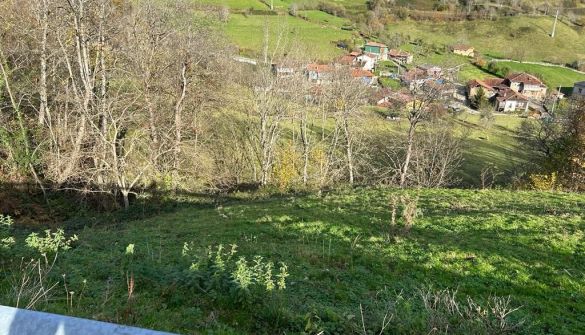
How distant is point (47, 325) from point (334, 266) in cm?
687

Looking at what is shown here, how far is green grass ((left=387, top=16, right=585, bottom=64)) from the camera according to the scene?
368 ft

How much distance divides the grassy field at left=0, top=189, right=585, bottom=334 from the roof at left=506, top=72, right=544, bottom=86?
85647mm

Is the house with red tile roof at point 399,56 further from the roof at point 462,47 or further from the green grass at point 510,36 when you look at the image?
the green grass at point 510,36

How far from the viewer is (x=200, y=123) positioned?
3177cm

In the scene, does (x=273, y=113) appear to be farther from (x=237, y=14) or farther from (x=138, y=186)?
(x=237, y=14)

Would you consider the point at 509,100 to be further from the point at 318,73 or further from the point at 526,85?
the point at 318,73

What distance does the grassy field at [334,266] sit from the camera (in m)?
6.10

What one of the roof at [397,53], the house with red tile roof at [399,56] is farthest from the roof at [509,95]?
the roof at [397,53]

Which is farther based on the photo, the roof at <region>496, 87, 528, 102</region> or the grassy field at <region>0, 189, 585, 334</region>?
the roof at <region>496, 87, 528, 102</region>

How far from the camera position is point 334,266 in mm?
9477

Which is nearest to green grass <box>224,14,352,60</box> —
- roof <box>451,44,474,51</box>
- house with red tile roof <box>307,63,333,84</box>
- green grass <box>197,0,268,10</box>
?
green grass <box>197,0,268,10</box>

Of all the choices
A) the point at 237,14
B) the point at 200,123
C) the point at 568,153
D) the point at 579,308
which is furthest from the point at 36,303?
the point at 237,14

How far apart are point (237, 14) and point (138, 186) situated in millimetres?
64417

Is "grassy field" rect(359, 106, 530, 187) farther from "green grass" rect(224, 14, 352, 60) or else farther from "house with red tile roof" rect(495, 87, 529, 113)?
"house with red tile roof" rect(495, 87, 529, 113)
